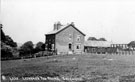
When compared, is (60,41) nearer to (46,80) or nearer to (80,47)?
(80,47)

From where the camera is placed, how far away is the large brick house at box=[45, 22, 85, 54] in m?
56.9

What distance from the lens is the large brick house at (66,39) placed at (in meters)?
56.9

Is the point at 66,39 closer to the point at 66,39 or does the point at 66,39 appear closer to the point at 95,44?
the point at 66,39

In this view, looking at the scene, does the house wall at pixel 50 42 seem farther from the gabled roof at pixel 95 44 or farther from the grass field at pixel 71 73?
the grass field at pixel 71 73

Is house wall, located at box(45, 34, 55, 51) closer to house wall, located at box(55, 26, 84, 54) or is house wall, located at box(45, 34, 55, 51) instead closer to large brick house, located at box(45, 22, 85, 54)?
large brick house, located at box(45, 22, 85, 54)

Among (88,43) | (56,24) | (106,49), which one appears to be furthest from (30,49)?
(106,49)

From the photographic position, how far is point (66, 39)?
190 feet

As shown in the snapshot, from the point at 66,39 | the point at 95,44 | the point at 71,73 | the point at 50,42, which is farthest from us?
the point at 95,44

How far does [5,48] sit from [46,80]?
74.7 ft

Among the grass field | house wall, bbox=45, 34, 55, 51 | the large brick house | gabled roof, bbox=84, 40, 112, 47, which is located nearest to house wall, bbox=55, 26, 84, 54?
the large brick house

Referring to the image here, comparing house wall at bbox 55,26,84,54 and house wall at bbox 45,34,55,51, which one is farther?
house wall at bbox 45,34,55,51

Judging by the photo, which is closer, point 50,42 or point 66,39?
point 66,39

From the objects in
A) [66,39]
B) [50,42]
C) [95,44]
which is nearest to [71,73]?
[66,39]

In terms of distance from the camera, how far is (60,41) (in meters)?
57.2
